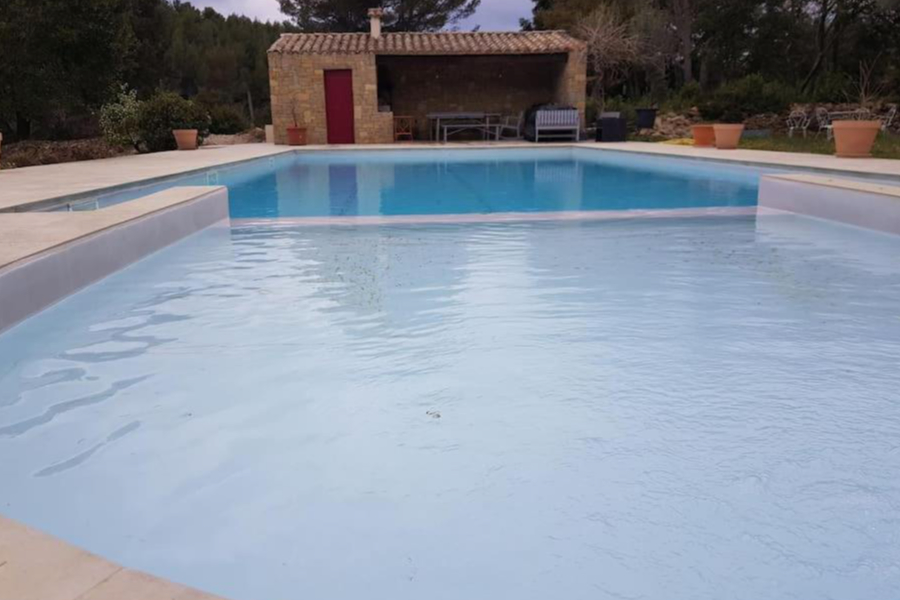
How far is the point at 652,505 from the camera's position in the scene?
2.10 meters

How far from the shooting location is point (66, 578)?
53.9 inches

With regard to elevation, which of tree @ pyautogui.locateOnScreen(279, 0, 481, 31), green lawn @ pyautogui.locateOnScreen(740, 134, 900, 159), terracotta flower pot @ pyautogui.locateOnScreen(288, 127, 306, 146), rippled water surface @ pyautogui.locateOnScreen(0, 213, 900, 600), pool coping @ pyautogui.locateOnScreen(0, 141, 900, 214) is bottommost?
rippled water surface @ pyautogui.locateOnScreen(0, 213, 900, 600)

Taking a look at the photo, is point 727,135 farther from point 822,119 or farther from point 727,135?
point 822,119

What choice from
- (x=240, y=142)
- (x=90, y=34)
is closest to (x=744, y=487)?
(x=90, y=34)

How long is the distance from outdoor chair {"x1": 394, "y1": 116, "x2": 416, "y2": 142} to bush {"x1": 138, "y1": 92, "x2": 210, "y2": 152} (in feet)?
16.4

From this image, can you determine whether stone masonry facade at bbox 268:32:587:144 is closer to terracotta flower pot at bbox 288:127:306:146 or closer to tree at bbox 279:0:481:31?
terracotta flower pot at bbox 288:127:306:146

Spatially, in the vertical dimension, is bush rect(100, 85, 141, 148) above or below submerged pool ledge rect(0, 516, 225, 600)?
above

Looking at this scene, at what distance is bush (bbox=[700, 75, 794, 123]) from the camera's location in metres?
18.0

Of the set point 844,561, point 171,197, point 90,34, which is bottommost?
point 844,561

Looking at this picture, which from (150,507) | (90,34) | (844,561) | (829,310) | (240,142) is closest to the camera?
(844,561)

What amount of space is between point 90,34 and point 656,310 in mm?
14832

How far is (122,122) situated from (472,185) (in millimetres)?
9421

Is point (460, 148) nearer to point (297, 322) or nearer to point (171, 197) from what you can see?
point (171, 197)

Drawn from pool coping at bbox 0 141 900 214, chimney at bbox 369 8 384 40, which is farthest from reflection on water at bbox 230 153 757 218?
chimney at bbox 369 8 384 40
